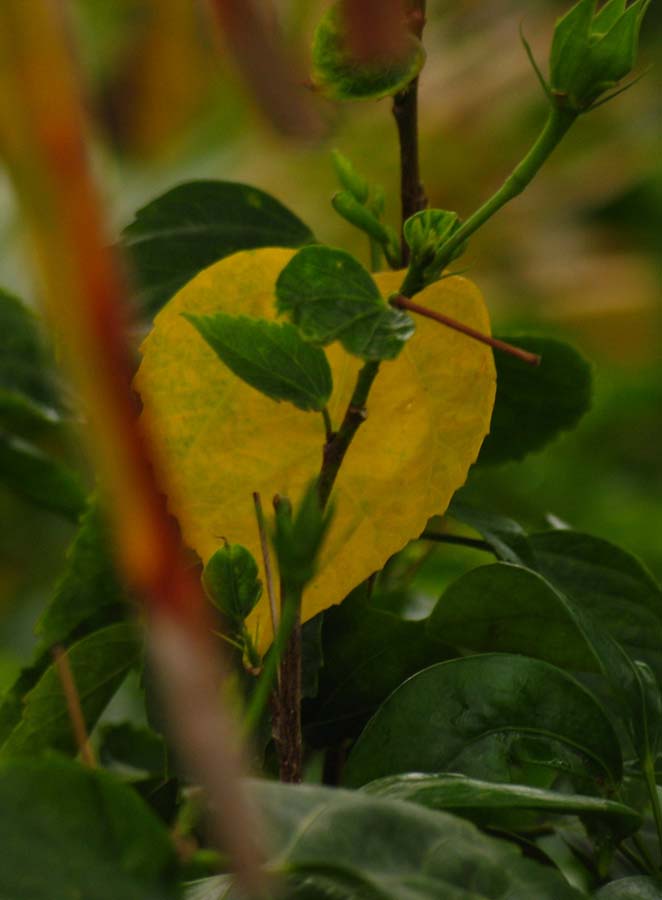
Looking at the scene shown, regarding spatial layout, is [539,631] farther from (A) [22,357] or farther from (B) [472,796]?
(A) [22,357]

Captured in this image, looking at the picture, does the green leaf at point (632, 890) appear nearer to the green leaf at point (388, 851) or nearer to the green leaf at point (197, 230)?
the green leaf at point (388, 851)

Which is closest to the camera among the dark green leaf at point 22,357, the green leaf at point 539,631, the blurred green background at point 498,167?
the green leaf at point 539,631

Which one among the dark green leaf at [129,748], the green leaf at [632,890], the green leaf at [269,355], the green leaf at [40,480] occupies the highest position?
the green leaf at [269,355]

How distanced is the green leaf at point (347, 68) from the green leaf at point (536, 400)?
0.31ft

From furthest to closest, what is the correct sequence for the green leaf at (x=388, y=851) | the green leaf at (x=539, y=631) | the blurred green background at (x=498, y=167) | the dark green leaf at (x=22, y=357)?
1. the blurred green background at (x=498, y=167)
2. the dark green leaf at (x=22, y=357)
3. the green leaf at (x=539, y=631)
4. the green leaf at (x=388, y=851)

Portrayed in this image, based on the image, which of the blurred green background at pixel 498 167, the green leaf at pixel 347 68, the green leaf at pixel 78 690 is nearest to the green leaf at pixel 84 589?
the green leaf at pixel 78 690

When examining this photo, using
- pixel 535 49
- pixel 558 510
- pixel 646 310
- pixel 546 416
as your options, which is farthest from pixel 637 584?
pixel 535 49

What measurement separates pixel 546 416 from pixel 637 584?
0.18 feet

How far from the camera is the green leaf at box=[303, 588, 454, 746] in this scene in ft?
0.99

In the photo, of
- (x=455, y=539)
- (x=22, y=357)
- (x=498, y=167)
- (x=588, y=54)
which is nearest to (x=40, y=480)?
(x=22, y=357)

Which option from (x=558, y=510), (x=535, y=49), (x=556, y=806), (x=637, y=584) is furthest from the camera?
(x=535, y=49)

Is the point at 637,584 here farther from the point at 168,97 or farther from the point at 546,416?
the point at 168,97

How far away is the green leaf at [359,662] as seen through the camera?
0.99ft

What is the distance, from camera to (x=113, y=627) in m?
0.31
